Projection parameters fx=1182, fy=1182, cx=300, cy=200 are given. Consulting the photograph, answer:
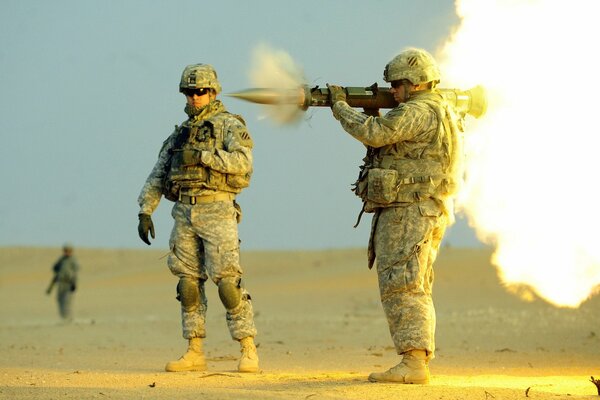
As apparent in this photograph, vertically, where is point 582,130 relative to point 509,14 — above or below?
below

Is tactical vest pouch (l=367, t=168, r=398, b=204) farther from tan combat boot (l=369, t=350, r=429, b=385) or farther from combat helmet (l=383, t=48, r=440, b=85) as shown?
tan combat boot (l=369, t=350, r=429, b=385)

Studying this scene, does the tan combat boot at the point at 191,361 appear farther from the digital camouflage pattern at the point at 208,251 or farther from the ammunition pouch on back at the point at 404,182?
the ammunition pouch on back at the point at 404,182

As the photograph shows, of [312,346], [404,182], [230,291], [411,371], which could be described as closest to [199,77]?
[230,291]

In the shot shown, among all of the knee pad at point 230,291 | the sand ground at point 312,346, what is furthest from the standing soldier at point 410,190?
the knee pad at point 230,291

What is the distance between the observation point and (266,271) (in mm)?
40938

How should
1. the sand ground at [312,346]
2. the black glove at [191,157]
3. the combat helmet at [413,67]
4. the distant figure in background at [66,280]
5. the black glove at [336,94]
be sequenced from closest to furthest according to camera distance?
1. the sand ground at [312,346]
2. the combat helmet at [413,67]
3. the black glove at [336,94]
4. the black glove at [191,157]
5. the distant figure in background at [66,280]

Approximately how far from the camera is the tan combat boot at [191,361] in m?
10.8

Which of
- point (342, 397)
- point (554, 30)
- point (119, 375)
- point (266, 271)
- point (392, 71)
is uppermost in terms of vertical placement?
point (266, 271)

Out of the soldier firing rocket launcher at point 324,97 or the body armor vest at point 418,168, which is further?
the soldier firing rocket launcher at point 324,97

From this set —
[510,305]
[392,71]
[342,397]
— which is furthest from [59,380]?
[510,305]

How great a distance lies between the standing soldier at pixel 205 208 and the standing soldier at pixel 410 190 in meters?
1.61

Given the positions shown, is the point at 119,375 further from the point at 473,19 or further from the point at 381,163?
the point at 473,19

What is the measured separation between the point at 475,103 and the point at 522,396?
2.72 m

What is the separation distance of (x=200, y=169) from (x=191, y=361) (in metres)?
1.79
